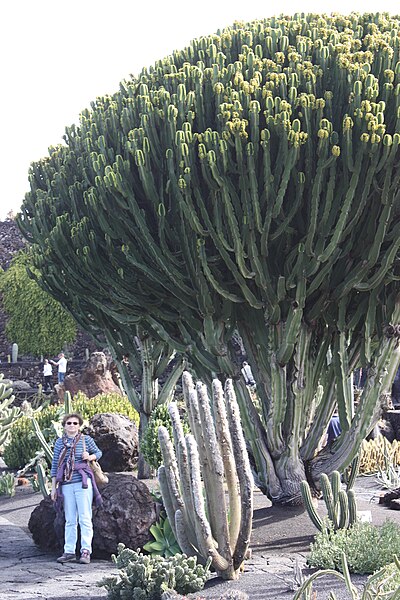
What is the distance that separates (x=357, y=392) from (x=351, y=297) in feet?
34.4

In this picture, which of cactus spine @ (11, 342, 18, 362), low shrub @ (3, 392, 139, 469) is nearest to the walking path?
low shrub @ (3, 392, 139, 469)

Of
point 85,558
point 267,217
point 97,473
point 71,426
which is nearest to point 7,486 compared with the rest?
point 97,473

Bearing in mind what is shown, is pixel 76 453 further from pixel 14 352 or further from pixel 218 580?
pixel 14 352

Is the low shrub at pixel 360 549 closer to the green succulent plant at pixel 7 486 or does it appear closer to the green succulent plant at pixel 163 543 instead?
the green succulent plant at pixel 163 543

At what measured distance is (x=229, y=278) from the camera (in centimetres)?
957

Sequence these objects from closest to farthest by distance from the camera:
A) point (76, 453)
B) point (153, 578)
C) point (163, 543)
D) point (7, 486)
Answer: point (153, 578)
point (163, 543)
point (76, 453)
point (7, 486)

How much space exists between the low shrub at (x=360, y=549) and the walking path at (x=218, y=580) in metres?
0.14

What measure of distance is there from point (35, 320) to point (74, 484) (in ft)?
82.4

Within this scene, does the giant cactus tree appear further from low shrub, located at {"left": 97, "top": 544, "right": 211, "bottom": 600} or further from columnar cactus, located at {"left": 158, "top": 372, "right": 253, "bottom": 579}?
low shrub, located at {"left": 97, "top": 544, "right": 211, "bottom": 600}

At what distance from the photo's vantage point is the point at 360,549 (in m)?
7.15

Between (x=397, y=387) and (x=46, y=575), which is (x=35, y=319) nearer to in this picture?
(x=397, y=387)

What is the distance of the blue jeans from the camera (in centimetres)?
825

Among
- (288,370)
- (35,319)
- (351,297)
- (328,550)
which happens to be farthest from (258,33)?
(35,319)

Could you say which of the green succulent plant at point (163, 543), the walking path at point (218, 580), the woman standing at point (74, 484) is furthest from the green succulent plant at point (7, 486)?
the green succulent plant at point (163, 543)
